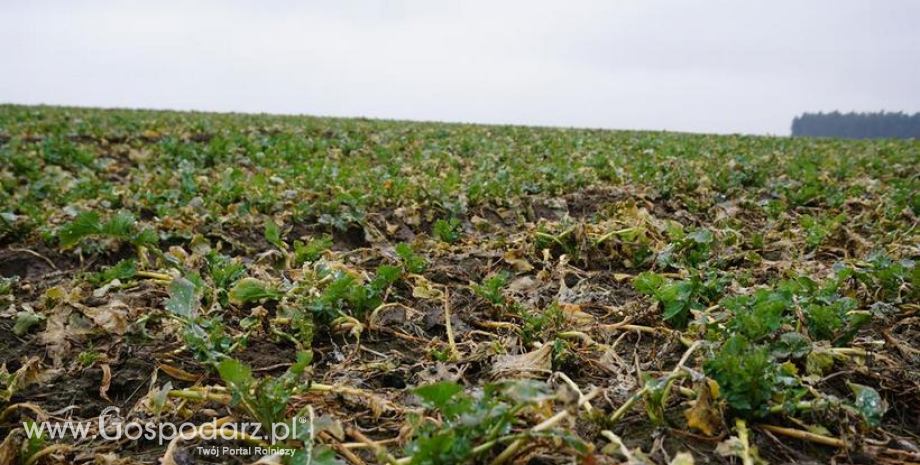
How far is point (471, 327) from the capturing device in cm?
247

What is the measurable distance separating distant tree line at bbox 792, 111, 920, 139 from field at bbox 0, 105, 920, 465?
65.3 m

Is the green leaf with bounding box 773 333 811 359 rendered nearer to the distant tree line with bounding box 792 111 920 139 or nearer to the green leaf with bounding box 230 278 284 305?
the green leaf with bounding box 230 278 284 305

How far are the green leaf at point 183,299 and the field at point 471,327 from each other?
0.04ft

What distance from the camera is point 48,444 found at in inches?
65.0

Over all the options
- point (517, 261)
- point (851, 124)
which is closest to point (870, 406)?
point (517, 261)

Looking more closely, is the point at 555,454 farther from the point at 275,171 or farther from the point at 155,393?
the point at 275,171

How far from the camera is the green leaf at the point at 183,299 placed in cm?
216

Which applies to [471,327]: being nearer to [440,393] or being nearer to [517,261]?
[517,261]

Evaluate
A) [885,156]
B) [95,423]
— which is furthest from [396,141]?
[95,423]

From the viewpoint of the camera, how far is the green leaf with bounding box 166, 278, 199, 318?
2158 millimetres

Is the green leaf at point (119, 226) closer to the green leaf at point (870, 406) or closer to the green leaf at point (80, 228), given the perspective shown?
the green leaf at point (80, 228)

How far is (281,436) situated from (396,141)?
860 cm

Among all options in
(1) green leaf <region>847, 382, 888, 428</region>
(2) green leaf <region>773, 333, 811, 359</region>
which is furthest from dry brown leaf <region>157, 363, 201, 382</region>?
(1) green leaf <region>847, 382, 888, 428</region>

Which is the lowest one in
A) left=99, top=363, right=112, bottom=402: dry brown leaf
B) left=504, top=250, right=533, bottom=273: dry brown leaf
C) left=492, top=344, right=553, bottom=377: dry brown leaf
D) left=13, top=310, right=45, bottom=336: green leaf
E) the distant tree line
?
left=99, top=363, right=112, bottom=402: dry brown leaf
